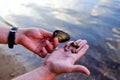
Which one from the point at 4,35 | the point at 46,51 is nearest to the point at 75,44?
the point at 46,51

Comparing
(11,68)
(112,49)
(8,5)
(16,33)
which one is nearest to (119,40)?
(112,49)

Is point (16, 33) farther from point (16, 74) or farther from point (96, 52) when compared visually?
point (96, 52)

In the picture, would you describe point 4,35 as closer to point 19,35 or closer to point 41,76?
point 19,35

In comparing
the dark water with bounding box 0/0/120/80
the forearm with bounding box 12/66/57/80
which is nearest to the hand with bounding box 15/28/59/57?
the forearm with bounding box 12/66/57/80

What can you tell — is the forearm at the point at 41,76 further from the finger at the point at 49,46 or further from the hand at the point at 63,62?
the finger at the point at 49,46

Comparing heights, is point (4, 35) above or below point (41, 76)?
above

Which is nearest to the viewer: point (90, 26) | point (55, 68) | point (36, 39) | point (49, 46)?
point (55, 68)

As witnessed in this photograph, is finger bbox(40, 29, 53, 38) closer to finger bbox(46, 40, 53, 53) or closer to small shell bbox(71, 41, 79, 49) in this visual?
finger bbox(46, 40, 53, 53)
